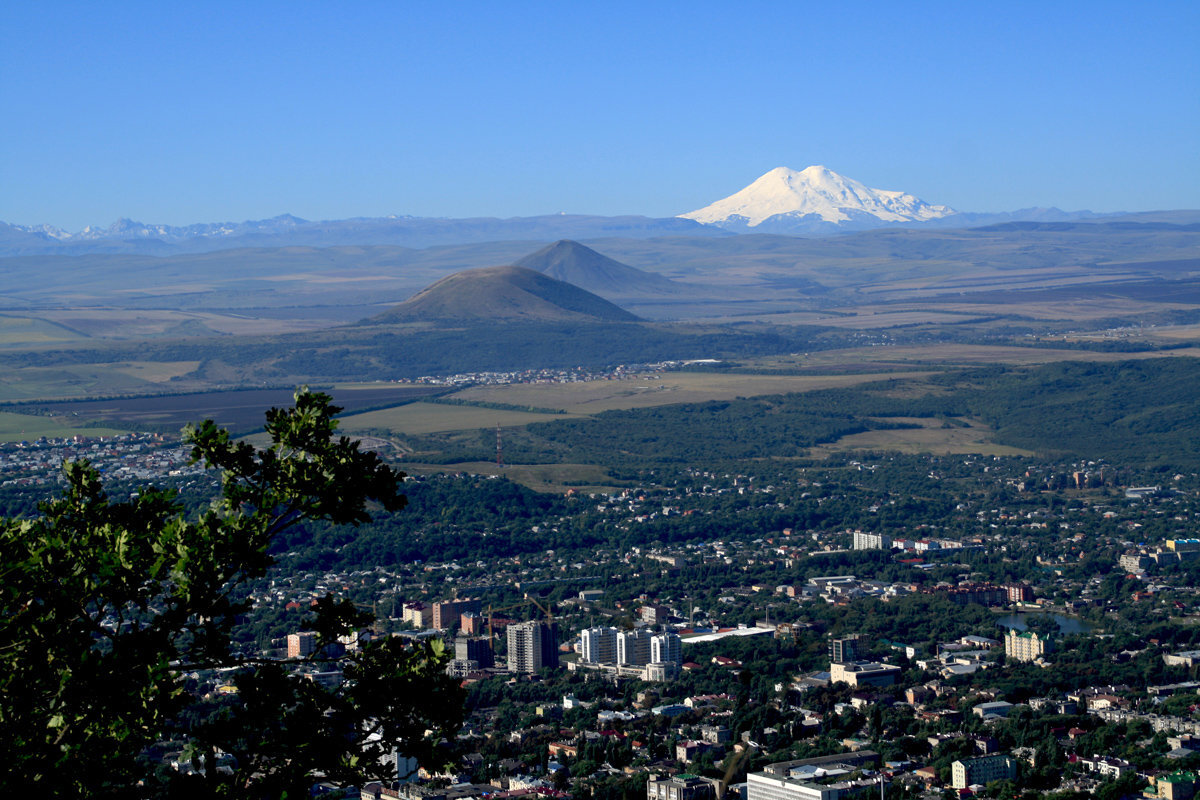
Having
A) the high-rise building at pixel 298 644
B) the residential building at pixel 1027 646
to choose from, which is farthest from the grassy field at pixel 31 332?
the residential building at pixel 1027 646

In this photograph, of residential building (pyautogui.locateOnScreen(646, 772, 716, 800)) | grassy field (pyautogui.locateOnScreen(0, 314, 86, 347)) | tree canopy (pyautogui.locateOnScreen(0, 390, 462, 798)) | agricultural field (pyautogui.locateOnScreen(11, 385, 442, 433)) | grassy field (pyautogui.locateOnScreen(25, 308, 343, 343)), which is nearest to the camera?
tree canopy (pyautogui.locateOnScreen(0, 390, 462, 798))

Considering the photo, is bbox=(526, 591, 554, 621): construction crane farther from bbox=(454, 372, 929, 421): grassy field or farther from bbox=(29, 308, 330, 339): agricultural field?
bbox=(29, 308, 330, 339): agricultural field

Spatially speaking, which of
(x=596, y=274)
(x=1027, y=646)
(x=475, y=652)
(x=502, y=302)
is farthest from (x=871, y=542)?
(x=596, y=274)

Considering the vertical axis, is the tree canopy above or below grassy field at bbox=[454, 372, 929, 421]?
above

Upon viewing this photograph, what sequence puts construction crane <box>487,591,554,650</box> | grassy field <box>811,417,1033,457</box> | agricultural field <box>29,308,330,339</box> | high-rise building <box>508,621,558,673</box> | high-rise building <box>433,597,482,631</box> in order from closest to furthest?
high-rise building <box>508,621,558,673</box> < construction crane <box>487,591,554,650</box> < high-rise building <box>433,597,482,631</box> < grassy field <box>811,417,1033,457</box> < agricultural field <box>29,308,330,339</box>

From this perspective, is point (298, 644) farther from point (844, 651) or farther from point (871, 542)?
point (871, 542)

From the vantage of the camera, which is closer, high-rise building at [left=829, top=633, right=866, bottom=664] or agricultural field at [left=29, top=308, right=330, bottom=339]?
high-rise building at [left=829, top=633, right=866, bottom=664]

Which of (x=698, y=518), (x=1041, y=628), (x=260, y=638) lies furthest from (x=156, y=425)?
(x=1041, y=628)

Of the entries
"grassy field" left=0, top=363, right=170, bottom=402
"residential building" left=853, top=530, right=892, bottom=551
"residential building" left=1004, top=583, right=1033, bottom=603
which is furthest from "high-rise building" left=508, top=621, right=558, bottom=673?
"grassy field" left=0, top=363, right=170, bottom=402
